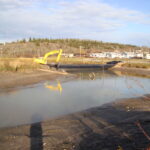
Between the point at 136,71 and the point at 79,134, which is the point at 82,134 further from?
the point at 136,71

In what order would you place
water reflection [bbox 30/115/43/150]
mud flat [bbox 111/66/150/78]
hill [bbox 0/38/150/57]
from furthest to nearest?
hill [bbox 0/38/150/57]
mud flat [bbox 111/66/150/78]
water reflection [bbox 30/115/43/150]

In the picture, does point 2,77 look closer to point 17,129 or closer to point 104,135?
point 17,129

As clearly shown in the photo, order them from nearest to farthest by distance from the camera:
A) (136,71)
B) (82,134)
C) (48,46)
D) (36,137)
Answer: (36,137)
(82,134)
(136,71)
(48,46)

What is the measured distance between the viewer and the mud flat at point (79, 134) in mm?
7031

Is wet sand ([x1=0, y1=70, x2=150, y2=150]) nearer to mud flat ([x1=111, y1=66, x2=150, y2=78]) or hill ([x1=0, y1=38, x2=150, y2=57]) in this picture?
mud flat ([x1=111, y1=66, x2=150, y2=78])

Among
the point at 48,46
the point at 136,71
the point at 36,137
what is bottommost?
the point at 136,71

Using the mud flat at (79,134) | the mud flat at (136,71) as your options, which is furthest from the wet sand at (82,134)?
the mud flat at (136,71)

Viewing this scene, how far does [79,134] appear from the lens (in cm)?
855

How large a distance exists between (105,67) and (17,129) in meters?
48.1

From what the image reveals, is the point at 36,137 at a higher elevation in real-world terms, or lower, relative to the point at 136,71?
higher

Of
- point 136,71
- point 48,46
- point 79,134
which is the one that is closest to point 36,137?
point 79,134

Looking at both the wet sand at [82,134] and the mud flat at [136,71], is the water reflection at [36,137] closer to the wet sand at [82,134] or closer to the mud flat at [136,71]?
the wet sand at [82,134]

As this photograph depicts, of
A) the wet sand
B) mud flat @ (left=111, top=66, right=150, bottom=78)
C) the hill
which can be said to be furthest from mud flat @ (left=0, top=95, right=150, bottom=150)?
the hill

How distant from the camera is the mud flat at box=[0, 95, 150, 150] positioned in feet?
23.1
